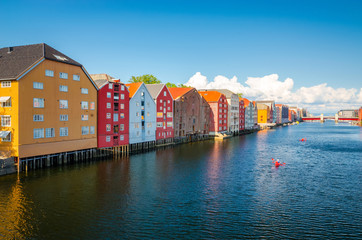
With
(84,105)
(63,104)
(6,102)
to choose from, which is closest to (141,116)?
(84,105)

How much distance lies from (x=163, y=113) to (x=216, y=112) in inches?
1519

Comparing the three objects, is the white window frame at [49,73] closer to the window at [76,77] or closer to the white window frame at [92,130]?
the window at [76,77]

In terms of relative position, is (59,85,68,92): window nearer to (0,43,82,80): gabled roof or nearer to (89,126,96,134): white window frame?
(0,43,82,80): gabled roof

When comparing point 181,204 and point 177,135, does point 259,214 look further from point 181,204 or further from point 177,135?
point 177,135

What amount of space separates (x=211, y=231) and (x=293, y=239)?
23.4ft

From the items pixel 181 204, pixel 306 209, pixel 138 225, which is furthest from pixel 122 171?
pixel 306 209

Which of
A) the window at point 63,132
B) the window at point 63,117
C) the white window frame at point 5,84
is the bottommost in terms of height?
the window at point 63,132

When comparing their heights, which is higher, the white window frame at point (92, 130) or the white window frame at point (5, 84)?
the white window frame at point (5, 84)

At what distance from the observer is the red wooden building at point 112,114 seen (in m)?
64.0

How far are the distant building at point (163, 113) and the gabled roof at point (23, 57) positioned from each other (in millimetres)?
33202

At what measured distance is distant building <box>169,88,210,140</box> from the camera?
9781 cm

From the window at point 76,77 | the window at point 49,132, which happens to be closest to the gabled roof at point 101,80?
the window at point 76,77

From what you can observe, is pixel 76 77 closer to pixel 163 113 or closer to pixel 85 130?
pixel 85 130

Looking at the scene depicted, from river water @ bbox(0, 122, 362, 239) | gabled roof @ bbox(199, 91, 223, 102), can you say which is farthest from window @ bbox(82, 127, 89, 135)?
gabled roof @ bbox(199, 91, 223, 102)
